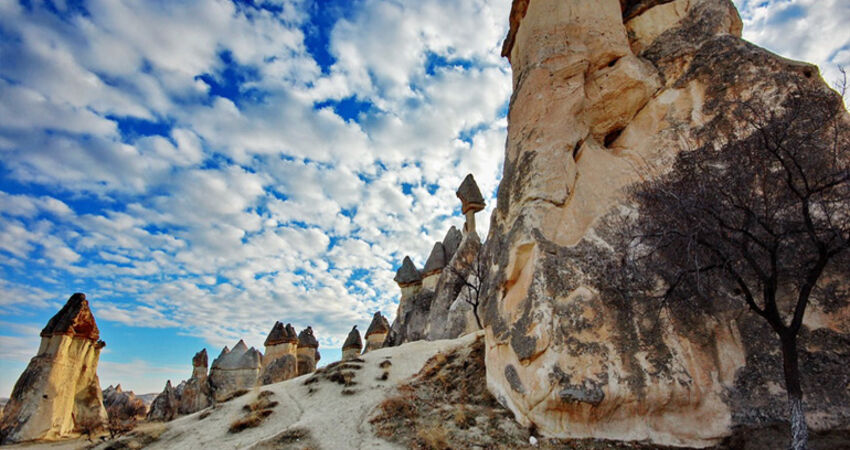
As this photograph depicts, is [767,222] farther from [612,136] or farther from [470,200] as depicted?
[470,200]

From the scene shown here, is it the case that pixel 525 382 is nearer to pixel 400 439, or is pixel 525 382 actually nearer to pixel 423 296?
pixel 400 439

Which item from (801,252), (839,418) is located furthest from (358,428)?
(801,252)

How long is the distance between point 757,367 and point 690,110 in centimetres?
572

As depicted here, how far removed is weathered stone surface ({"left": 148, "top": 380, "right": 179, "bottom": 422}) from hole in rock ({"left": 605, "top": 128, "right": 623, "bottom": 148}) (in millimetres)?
27426

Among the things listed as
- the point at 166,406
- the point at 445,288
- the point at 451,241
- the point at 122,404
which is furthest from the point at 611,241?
the point at 122,404

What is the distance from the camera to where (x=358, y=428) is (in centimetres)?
846

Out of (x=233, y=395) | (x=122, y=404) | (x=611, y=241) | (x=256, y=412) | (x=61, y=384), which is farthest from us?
(x=122, y=404)

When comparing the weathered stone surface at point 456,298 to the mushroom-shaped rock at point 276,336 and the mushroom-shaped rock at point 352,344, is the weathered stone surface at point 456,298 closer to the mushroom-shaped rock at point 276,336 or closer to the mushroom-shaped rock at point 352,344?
the mushroom-shaped rock at point 352,344

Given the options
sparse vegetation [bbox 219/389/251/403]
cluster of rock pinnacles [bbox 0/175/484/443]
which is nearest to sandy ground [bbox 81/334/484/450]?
sparse vegetation [bbox 219/389/251/403]

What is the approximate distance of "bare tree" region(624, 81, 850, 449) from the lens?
5.43 m

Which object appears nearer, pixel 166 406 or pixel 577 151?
pixel 577 151

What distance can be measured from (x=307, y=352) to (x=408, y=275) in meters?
9.17

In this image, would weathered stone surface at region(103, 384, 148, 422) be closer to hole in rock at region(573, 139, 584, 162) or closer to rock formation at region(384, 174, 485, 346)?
rock formation at region(384, 174, 485, 346)

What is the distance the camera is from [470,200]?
23.7 meters
